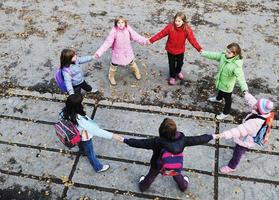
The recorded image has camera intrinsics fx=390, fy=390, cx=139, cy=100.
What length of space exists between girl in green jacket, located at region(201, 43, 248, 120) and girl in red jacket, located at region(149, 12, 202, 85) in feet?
1.53

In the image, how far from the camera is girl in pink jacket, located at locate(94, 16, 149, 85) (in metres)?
7.02

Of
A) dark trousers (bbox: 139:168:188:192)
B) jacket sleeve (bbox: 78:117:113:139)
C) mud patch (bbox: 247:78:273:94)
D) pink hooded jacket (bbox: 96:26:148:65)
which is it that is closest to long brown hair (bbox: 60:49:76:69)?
pink hooded jacket (bbox: 96:26:148:65)

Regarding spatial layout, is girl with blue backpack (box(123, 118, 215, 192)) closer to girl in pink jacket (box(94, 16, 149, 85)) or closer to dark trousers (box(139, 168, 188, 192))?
dark trousers (box(139, 168, 188, 192))

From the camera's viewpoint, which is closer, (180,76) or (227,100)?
(227,100)

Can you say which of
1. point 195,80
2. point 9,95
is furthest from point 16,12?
point 195,80

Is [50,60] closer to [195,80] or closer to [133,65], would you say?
[133,65]

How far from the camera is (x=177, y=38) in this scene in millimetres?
7062

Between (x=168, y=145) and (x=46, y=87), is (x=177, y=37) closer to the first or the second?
(x=168, y=145)

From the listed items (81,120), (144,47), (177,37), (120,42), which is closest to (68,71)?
(120,42)

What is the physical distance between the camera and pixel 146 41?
7.32 metres

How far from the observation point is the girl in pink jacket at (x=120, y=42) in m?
7.02

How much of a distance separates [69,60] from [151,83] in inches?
83.6

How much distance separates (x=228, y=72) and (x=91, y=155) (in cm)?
260

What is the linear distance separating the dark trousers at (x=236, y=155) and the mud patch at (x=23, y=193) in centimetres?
291
